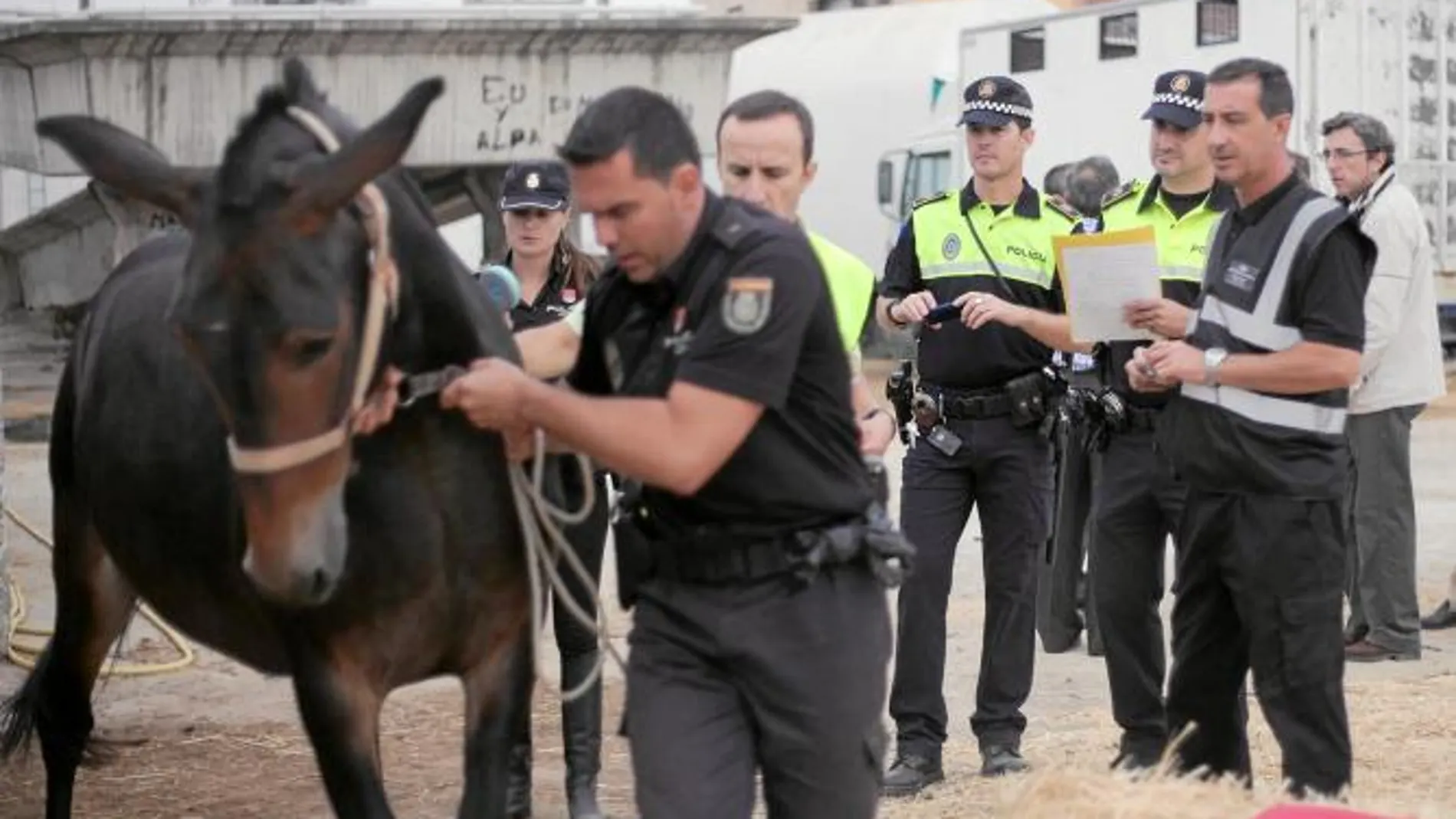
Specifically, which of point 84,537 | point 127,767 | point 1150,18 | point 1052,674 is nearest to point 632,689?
point 84,537

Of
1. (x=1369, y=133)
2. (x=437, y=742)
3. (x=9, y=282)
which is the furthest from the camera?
(x=9, y=282)

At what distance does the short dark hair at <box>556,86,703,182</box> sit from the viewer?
4.30 metres

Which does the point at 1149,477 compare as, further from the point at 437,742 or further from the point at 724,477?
the point at 724,477

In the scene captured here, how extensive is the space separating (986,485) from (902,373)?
19.4 inches

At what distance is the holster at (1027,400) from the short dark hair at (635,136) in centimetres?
356

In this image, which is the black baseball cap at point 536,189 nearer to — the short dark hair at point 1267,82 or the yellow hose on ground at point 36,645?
the short dark hair at point 1267,82

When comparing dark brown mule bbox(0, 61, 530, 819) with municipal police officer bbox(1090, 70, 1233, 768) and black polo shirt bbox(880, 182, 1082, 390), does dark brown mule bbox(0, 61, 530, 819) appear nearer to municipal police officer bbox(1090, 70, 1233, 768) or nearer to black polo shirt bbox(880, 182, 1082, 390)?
black polo shirt bbox(880, 182, 1082, 390)

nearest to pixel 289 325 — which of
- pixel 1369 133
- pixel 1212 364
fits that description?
pixel 1212 364

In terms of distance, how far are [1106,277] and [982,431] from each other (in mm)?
1358

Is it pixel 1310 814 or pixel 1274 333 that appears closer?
pixel 1310 814

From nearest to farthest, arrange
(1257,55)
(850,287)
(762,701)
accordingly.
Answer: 1. (762,701)
2. (850,287)
3. (1257,55)

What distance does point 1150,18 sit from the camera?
2236cm

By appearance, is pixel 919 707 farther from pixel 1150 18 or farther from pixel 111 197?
pixel 1150 18

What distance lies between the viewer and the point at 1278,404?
615 cm
